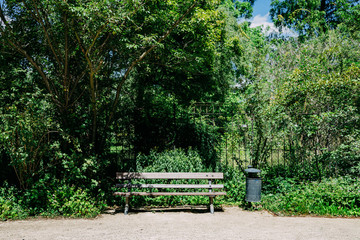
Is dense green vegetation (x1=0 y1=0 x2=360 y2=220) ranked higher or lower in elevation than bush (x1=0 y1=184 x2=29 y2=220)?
higher

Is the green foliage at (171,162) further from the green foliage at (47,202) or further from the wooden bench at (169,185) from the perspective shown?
the green foliage at (47,202)

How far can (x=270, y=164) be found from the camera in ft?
25.7

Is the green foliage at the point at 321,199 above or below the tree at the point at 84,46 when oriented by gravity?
below

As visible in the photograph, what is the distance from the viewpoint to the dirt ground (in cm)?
456

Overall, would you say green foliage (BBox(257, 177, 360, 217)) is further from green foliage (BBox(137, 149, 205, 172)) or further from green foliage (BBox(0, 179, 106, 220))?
green foliage (BBox(0, 179, 106, 220))

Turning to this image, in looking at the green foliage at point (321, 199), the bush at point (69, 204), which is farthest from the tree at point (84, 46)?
the green foliage at point (321, 199)

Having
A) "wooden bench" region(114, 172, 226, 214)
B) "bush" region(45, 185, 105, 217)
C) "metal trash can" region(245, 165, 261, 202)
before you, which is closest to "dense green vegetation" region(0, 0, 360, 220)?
"bush" region(45, 185, 105, 217)

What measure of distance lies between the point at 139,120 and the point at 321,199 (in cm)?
518

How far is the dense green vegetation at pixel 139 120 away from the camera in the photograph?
19.0 feet

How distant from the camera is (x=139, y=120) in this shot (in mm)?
8281

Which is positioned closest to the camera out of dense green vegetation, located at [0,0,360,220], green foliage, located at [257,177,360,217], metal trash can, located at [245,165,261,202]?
dense green vegetation, located at [0,0,360,220]

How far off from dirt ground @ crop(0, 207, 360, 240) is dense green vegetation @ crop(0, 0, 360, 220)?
46 centimetres

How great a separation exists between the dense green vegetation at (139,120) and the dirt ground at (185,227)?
456mm

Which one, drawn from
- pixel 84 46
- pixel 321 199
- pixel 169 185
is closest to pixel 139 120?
pixel 169 185
